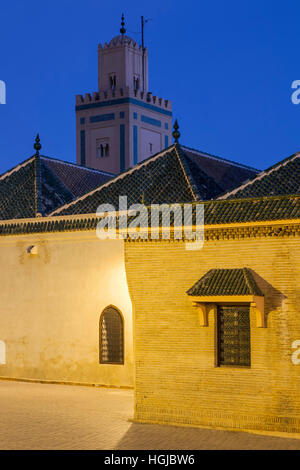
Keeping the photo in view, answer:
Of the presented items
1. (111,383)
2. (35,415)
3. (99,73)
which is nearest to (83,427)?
(35,415)

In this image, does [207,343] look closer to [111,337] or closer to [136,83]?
[111,337]

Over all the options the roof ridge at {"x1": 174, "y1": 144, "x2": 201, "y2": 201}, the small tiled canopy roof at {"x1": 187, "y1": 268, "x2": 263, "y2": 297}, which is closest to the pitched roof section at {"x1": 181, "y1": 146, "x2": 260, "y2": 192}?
the roof ridge at {"x1": 174, "y1": 144, "x2": 201, "y2": 201}

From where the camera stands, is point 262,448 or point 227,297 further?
point 227,297

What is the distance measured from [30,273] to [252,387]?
9.16m

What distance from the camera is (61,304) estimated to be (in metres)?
19.3

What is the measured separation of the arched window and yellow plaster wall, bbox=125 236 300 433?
5346 millimetres

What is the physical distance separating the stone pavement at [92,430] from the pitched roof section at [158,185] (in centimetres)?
520

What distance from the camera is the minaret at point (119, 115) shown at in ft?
130

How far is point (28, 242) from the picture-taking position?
65.6 ft

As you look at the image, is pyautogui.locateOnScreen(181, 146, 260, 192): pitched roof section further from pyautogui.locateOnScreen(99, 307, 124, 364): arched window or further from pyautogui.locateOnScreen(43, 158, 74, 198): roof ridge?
pyautogui.locateOnScreen(99, 307, 124, 364): arched window

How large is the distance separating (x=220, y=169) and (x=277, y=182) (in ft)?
19.9
